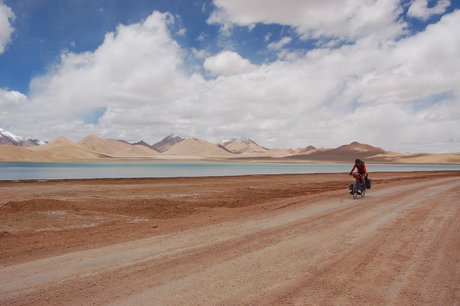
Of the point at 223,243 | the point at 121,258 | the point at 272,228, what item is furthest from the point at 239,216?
the point at 121,258

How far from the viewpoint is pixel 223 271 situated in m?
6.38

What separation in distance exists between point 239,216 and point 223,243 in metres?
4.68

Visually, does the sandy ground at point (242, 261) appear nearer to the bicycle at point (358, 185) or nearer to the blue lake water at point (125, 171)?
the bicycle at point (358, 185)


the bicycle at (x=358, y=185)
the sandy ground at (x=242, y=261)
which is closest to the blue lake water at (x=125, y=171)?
the bicycle at (x=358, y=185)

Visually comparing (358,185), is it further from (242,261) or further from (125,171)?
(125,171)

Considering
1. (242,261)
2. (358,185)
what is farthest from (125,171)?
(242,261)

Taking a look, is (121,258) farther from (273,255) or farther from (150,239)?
(273,255)

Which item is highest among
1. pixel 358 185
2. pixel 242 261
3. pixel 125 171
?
pixel 358 185

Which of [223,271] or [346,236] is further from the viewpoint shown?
[346,236]

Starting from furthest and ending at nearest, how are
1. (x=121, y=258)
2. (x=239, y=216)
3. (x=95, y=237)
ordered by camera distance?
(x=239, y=216) → (x=95, y=237) → (x=121, y=258)

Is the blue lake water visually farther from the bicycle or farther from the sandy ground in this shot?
the sandy ground

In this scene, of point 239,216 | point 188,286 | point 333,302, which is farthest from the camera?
point 239,216

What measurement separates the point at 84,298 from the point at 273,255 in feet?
12.9

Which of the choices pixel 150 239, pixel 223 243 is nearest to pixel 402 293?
pixel 223 243
